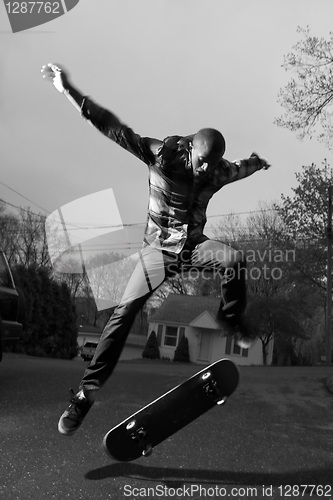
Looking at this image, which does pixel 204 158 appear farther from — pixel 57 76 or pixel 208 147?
pixel 57 76

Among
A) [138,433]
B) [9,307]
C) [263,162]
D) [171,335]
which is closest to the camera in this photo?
[263,162]

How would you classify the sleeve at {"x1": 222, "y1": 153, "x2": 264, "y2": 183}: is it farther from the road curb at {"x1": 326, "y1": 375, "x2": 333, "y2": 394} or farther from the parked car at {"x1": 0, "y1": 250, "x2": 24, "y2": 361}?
the road curb at {"x1": 326, "y1": 375, "x2": 333, "y2": 394}

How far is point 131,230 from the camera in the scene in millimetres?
3008

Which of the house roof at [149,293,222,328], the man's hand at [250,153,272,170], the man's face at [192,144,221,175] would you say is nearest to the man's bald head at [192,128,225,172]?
the man's face at [192,144,221,175]

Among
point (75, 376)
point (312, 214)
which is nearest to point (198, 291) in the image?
point (312, 214)

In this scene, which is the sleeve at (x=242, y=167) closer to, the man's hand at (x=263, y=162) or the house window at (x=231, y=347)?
the man's hand at (x=263, y=162)

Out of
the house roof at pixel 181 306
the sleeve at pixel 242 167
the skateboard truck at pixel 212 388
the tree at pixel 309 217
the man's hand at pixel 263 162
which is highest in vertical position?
the tree at pixel 309 217

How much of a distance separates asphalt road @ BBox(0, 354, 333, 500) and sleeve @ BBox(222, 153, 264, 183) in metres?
3.64

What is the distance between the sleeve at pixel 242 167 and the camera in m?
2.94

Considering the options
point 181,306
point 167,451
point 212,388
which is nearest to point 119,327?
point 212,388

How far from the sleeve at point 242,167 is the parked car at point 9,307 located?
2.18m

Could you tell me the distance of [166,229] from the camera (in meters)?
2.80

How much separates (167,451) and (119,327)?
161 inches

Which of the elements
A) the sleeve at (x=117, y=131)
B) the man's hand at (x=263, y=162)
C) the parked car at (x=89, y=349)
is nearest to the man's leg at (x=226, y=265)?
the sleeve at (x=117, y=131)
